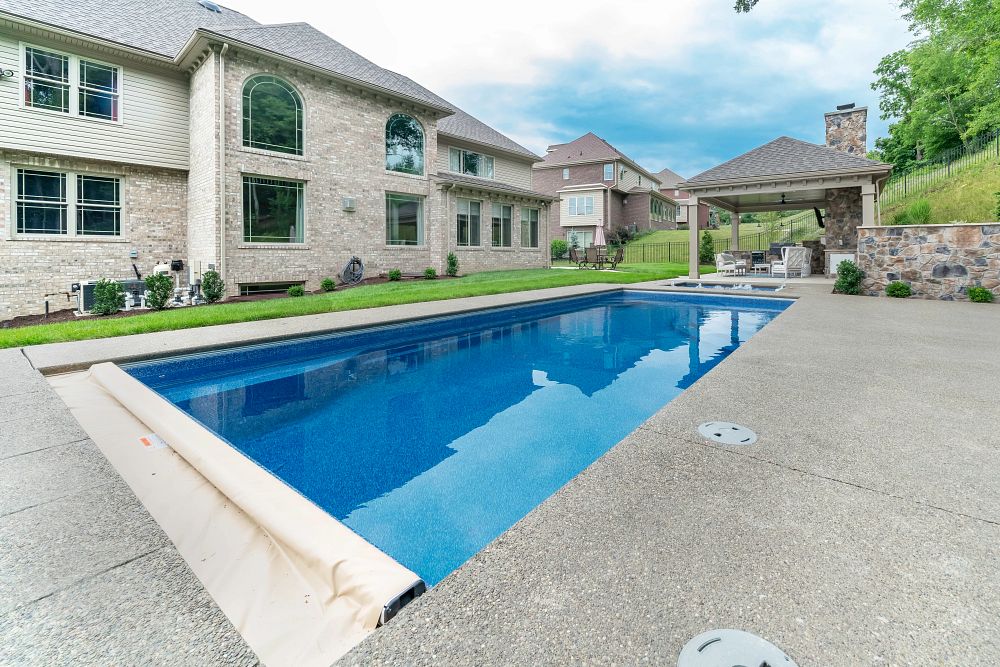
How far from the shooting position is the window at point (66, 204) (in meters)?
9.73

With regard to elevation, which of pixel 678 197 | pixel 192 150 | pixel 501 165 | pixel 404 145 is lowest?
pixel 192 150

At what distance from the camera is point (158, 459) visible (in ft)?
9.26

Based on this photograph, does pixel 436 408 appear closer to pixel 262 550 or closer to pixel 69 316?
pixel 262 550

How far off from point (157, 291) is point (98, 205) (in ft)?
11.9

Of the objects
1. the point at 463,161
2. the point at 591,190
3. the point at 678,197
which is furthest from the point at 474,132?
the point at 678,197

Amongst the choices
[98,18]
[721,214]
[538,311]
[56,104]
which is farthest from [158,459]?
[721,214]

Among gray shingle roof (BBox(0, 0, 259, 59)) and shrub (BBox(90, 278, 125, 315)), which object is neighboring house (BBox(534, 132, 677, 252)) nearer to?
gray shingle roof (BBox(0, 0, 259, 59))

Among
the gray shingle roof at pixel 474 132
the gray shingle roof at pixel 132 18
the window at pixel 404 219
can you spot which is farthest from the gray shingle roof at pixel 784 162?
the gray shingle roof at pixel 132 18

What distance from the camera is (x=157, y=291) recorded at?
8812 millimetres

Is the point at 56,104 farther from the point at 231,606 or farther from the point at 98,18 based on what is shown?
the point at 231,606

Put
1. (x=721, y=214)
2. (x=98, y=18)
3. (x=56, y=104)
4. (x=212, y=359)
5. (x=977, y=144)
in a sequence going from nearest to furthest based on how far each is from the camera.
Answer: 1. (x=212, y=359)
2. (x=56, y=104)
3. (x=98, y=18)
4. (x=977, y=144)
5. (x=721, y=214)

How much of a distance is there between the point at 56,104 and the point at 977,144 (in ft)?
106

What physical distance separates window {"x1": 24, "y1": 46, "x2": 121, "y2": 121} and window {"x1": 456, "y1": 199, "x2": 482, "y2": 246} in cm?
910

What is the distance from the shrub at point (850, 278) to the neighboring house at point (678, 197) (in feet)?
83.3
